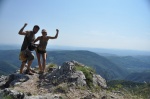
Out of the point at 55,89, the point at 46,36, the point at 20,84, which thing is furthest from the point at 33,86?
the point at 46,36

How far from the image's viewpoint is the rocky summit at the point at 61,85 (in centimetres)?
975

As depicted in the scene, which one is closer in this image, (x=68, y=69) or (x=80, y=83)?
(x=80, y=83)

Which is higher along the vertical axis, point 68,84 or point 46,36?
point 46,36

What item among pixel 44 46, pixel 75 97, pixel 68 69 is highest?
pixel 44 46

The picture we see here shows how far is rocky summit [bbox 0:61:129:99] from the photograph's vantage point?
384 inches

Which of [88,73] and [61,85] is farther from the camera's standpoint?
[88,73]

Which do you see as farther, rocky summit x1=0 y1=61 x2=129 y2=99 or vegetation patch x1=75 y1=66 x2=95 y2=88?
vegetation patch x1=75 y1=66 x2=95 y2=88

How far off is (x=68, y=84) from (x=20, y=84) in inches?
93.3

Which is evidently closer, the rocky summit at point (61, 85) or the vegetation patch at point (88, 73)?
the rocky summit at point (61, 85)

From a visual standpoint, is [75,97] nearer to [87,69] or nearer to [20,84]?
[20,84]

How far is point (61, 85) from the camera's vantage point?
10938 mm

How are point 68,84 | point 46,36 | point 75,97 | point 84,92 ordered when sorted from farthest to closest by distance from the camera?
point 46,36, point 68,84, point 84,92, point 75,97

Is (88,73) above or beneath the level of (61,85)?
above

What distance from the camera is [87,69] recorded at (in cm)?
1375
